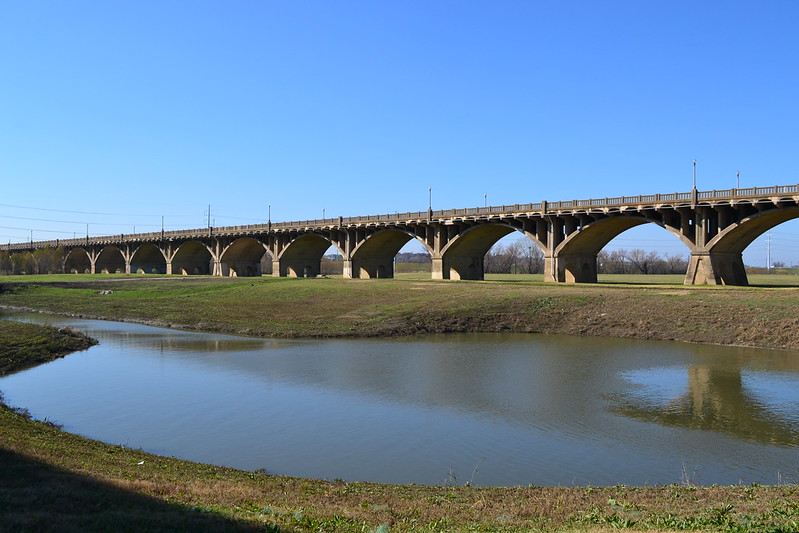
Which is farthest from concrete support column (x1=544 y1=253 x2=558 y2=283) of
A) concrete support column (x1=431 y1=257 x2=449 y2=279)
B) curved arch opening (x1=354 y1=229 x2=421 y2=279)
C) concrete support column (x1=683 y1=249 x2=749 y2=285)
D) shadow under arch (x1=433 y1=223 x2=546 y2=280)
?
curved arch opening (x1=354 y1=229 x2=421 y2=279)

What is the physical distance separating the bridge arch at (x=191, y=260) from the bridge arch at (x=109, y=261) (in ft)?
67.8

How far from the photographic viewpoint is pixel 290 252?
10619 centimetres

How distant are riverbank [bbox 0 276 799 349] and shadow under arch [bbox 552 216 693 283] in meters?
13.9

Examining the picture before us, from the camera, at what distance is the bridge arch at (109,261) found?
147 metres

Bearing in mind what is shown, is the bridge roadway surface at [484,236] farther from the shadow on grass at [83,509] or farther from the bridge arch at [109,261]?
the shadow on grass at [83,509]

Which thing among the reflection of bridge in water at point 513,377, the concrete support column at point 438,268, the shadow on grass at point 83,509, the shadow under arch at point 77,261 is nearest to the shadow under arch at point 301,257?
the concrete support column at point 438,268

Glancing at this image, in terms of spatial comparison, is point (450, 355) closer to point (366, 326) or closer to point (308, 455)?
point (366, 326)

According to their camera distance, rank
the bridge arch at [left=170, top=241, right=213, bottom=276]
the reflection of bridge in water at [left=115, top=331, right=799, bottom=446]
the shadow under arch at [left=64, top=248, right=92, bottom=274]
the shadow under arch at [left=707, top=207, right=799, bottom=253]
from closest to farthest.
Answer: the reflection of bridge in water at [left=115, top=331, right=799, bottom=446]
the shadow under arch at [left=707, top=207, right=799, bottom=253]
the bridge arch at [left=170, top=241, right=213, bottom=276]
the shadow under arch at [left=64, top=248, right=92, bottom=274]

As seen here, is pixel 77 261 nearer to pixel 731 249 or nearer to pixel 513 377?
pixel 731 249

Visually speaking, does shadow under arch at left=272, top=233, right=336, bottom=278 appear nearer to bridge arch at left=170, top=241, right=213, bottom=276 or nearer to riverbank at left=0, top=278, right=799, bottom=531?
bridge arch at left=170, top=241, right=213, bottom=276

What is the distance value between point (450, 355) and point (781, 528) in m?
23.1

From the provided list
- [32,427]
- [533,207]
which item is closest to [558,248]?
[533,207]

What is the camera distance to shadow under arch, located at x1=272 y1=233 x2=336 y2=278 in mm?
104831

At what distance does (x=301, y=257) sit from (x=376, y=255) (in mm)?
18019
